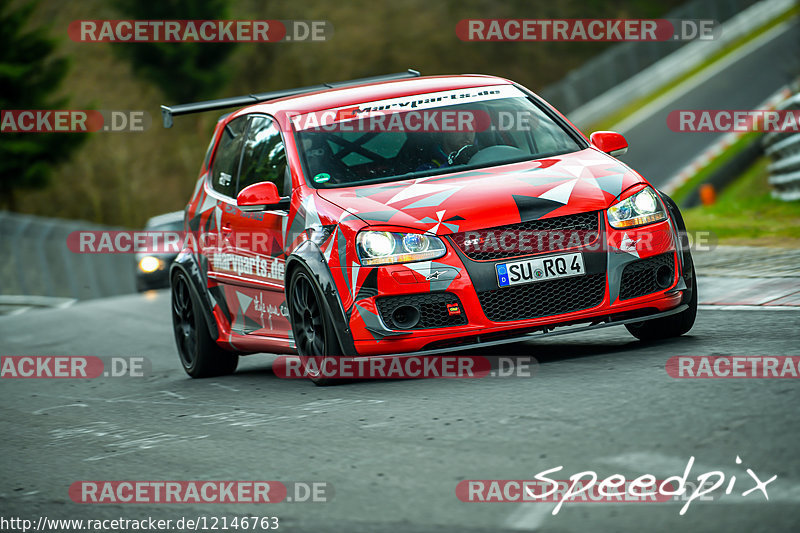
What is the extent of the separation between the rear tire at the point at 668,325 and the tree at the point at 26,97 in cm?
4579

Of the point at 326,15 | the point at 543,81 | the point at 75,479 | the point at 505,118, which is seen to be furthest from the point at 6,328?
the point at 326,15

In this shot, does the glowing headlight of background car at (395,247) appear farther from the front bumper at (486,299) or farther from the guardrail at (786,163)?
the guardrail at (786,163)

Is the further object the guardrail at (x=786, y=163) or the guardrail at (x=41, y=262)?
the guardrail at (x=41, y=262)

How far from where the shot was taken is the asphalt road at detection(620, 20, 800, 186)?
3019 centimetres

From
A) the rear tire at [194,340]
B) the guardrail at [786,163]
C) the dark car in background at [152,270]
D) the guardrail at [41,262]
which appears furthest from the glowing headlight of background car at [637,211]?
the guardrail at [41,262]

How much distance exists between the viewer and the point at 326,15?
8156cm

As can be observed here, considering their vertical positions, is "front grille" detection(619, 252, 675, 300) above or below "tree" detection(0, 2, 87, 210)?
below

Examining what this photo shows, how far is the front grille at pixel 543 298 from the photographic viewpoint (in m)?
6.75

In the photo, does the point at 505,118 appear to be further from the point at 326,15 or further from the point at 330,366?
the point at 326,15

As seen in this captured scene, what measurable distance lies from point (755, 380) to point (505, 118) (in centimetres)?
286

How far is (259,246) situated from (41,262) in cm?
2206

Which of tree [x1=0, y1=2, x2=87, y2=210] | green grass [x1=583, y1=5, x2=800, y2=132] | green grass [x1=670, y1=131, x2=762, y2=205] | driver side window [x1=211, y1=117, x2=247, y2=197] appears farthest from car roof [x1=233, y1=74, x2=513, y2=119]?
tree [x1=0, y1=2, x2=87, y2=210]

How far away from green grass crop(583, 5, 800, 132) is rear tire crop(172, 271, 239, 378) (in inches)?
1055

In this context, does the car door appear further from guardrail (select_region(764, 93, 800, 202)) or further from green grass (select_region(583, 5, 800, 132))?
green grass (select_region(583, 5, 800, 132))
